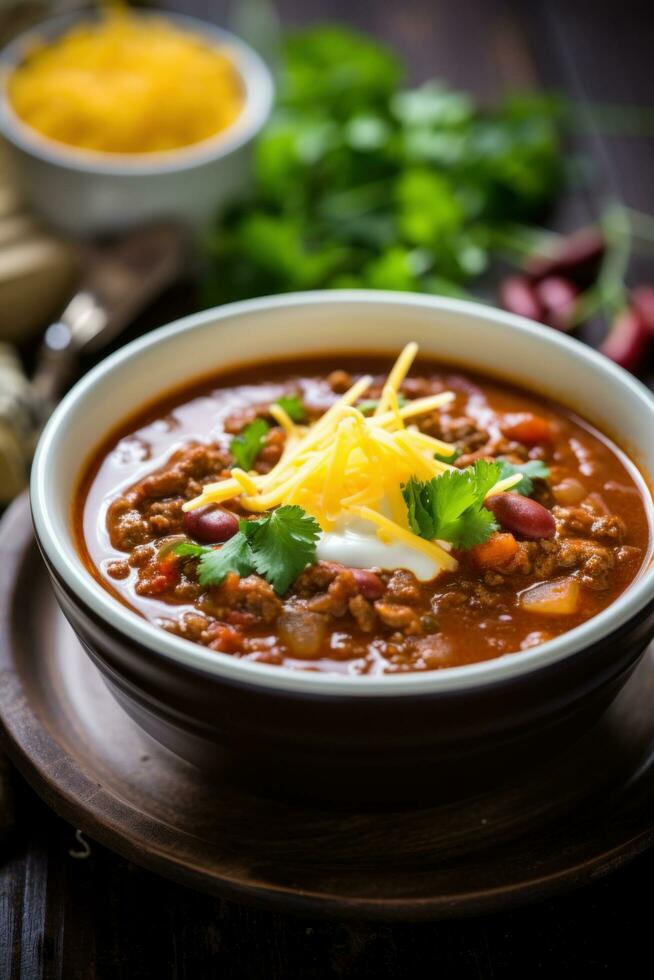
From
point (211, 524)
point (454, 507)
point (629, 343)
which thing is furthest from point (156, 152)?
point (454, 507)

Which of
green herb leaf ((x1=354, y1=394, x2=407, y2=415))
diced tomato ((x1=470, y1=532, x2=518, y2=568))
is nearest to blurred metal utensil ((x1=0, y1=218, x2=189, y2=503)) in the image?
green herb leaf ((x1=354, y1=394, x2=407, y2=415))

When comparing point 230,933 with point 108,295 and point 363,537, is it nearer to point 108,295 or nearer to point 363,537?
point 363,537

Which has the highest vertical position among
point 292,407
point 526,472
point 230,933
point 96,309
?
point 526,472

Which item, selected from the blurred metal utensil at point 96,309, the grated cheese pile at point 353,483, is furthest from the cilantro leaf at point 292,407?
the blurred metal utensil at point 96,309

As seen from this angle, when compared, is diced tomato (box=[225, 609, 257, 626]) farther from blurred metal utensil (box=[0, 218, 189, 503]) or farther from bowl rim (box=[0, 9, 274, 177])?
bowl rim (box=[0, 9, 274, 177])

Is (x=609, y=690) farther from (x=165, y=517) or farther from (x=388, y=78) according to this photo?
(x=388, y=78)

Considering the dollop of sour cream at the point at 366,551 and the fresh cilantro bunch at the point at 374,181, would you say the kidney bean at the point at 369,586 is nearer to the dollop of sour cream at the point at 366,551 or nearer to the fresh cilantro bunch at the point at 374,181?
the dollop of sour cream at the point at 366,551
